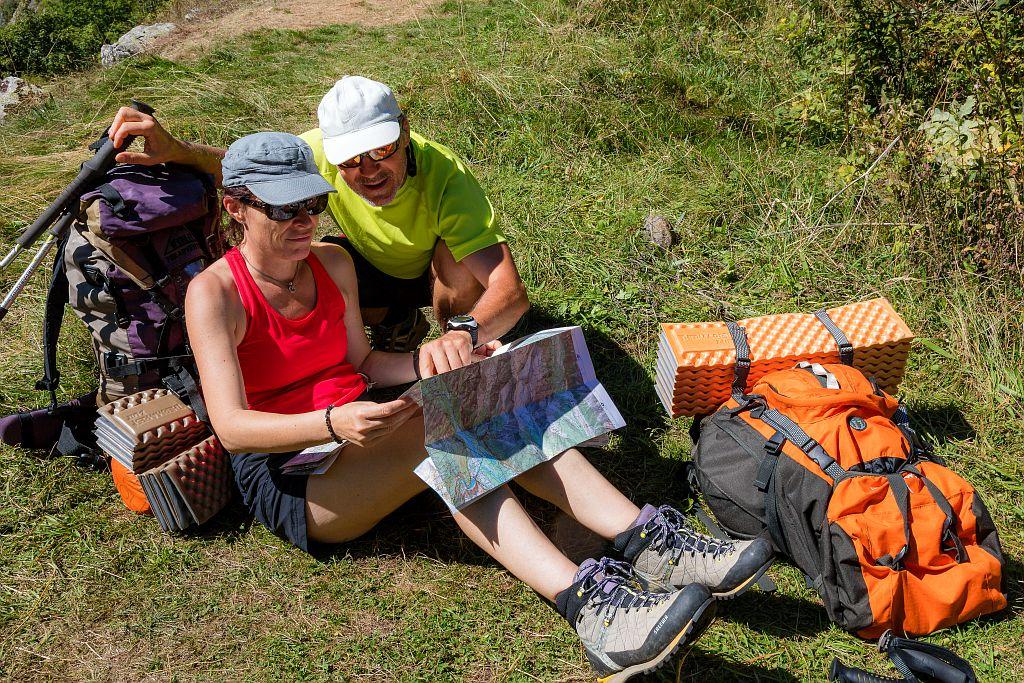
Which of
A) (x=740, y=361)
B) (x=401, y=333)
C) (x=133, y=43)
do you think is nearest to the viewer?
(x=740, y=361)

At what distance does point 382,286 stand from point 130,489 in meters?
1.36

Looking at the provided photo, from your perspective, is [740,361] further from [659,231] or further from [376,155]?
[376,155]

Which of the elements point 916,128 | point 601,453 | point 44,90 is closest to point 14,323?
point 601,453

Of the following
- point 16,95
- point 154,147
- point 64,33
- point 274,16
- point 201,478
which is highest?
point 154,147

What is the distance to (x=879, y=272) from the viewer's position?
4375 mm

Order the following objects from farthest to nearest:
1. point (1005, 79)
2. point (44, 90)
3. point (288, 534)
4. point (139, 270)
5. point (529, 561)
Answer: point (44, 90) < point (1005, 79) < point (139, 270) < point (288, 534) < point (529, 561)

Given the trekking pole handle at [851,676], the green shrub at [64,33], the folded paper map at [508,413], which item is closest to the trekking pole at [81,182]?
the folded paper map at [508,413]

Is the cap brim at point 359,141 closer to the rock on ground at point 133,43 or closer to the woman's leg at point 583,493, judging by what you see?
the woman's leg at point 583,493

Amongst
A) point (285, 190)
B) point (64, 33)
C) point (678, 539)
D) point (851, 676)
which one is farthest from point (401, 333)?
point (64, 33)

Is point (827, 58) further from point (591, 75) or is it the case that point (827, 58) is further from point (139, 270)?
point (139, 270)

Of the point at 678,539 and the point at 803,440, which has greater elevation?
the point at 803,440

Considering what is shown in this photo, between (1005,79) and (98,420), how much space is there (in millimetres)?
4486

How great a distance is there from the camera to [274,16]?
8.38 metres

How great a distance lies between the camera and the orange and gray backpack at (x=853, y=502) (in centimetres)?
275
